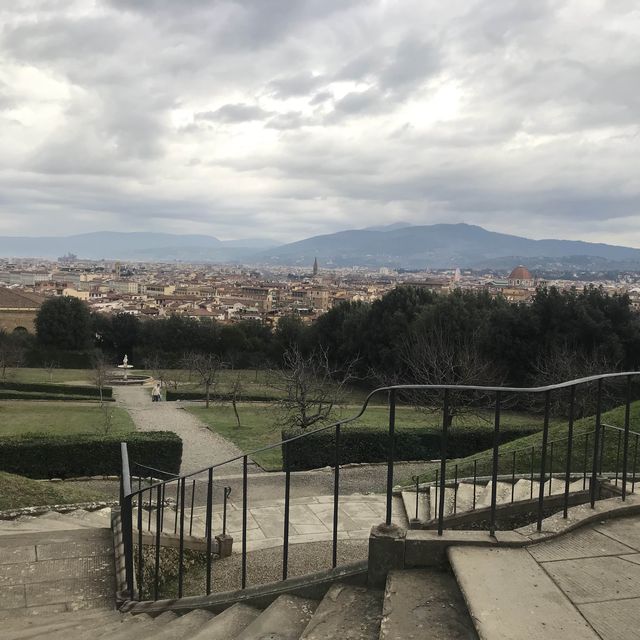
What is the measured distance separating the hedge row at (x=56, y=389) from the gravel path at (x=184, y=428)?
3.87 ft

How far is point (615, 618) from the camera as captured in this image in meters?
2.54

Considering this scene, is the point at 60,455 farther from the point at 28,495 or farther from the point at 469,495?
the point at 469,495

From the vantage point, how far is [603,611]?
8.54 ft

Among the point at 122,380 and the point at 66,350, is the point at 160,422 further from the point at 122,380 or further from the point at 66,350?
the point at 66,350

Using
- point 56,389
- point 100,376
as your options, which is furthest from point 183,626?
point 56,389

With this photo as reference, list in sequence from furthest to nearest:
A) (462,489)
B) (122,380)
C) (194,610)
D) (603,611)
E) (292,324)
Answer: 1. (292,324)
2. (122,380)
3. (462,489)
4. (194,610)
5. (603,611)

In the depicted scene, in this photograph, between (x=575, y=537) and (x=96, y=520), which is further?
(x=96, y=520)

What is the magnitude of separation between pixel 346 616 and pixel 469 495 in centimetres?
658

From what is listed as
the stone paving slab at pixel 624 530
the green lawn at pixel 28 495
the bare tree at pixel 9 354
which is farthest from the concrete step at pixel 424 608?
the bare tree at pixel 9 354

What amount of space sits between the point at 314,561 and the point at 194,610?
3.20m

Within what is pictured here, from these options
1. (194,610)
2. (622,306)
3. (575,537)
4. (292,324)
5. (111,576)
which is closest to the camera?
(575,537)

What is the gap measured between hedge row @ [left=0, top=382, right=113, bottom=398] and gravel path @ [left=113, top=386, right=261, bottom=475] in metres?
1.18

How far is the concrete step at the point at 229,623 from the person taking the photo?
317 cm

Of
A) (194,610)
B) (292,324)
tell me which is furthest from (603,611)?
(292,324)
